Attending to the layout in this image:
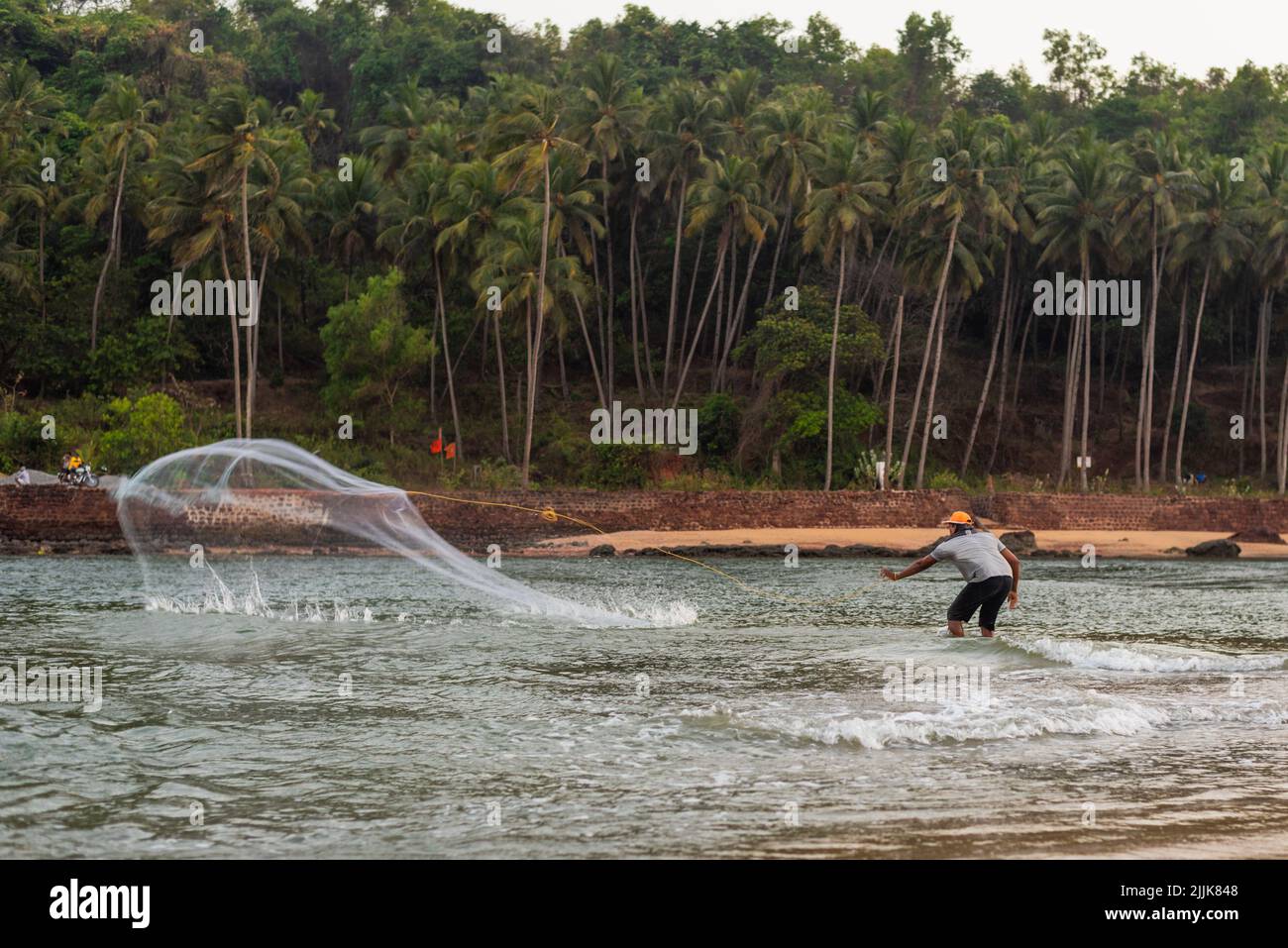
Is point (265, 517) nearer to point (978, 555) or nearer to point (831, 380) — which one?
point (978, 555)

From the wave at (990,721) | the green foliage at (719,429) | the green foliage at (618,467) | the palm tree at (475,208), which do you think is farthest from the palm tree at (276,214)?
the wave at (990,721)

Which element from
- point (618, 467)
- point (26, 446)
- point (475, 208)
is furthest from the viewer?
point (475, 208)

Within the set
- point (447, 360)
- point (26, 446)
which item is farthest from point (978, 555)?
point (447, 360)

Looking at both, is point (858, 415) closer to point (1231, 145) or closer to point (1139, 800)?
point (1231, 145)

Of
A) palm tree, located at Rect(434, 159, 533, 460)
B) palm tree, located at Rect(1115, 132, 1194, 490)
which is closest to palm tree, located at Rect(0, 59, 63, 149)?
palm tree, located at Rect(434, 159, 533, 460)

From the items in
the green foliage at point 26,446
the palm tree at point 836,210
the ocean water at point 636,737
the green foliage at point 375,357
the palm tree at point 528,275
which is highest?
the palm tree at point 836,210

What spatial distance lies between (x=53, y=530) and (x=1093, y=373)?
53.4m

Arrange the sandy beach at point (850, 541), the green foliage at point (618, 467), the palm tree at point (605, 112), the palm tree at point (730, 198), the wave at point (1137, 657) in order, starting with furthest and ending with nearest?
the palm tree at point (605, 112)
the palm tree at point (730, 198)
the green foliage at point (618, 467)
the sandy beach at point (850, 541)
the wave at point (1137, 657)

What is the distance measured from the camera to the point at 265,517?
121ft

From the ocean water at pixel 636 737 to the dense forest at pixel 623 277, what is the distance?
107 feet

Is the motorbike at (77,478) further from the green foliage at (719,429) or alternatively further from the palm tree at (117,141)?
the green foliage at (719,429)

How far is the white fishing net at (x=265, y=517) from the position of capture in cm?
1753

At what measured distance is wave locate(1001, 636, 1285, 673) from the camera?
16.9 meters

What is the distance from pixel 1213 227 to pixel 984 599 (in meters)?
48.4
